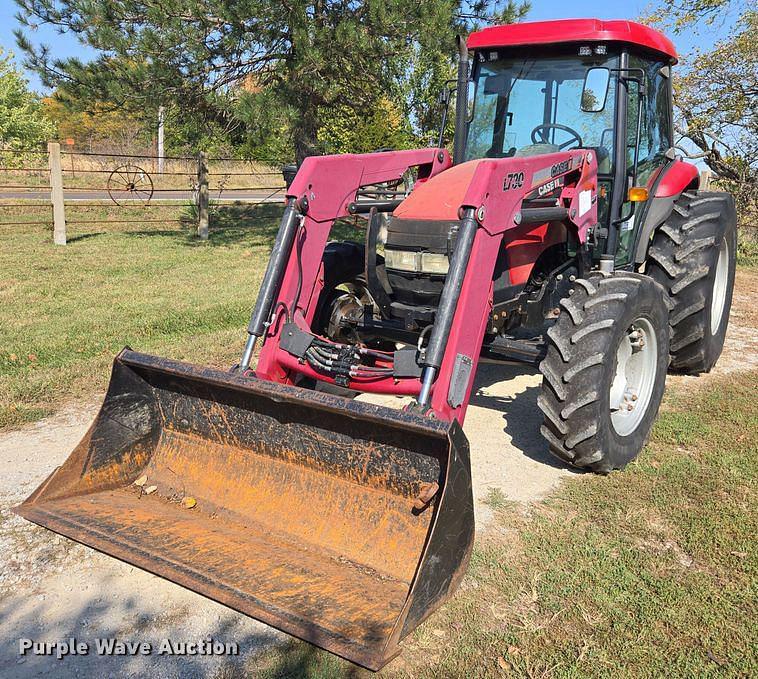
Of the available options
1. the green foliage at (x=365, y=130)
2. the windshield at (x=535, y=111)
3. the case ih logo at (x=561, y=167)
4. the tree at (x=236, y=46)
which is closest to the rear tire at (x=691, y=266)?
the windshield at (x=535, y=111)

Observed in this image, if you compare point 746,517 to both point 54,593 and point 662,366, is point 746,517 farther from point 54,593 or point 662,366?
point 54,593

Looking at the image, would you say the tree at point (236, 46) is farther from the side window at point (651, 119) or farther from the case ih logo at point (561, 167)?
the case ih logo at point (561, 167)

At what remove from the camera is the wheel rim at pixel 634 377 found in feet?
15.3

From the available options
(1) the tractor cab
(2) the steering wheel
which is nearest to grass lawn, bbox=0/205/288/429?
(1) the tractor cab

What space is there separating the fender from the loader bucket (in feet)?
10.1

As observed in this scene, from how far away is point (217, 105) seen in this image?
11.7m

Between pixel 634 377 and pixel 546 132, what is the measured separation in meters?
1.76

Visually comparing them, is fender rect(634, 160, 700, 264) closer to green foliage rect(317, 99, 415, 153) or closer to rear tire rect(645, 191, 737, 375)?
rear tire rect(645, 191, 737, 375)

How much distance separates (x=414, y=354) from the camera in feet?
13.1

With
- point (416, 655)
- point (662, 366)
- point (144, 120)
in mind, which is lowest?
point (416, 655)

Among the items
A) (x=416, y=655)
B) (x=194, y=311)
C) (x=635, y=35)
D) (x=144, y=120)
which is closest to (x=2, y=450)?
(x=416, y=655)

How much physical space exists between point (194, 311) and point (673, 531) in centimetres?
590

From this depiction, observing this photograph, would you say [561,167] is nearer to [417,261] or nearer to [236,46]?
[417,261]

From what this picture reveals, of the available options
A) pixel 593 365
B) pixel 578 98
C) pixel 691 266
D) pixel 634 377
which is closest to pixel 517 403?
pixel 634 377
